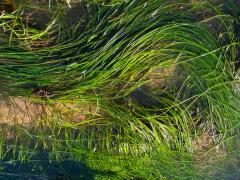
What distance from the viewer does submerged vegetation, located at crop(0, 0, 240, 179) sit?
266 centimetres

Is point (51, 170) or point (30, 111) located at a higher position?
point (30, 111)

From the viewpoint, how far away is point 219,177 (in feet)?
10.1

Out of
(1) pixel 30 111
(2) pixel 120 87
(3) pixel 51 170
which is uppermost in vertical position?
(2) pixel 120 87

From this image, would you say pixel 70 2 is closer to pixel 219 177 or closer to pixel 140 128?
pixel 140 128

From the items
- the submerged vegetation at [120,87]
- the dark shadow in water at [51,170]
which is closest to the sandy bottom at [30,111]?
the submerged vegetation at [120,87]

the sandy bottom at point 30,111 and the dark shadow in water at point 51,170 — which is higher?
the sandy bottom at point 30,111

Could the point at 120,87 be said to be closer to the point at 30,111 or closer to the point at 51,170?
the point at 30,111

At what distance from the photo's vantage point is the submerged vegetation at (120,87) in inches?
105

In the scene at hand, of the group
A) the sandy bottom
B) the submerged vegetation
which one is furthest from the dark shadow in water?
the sandy bottom

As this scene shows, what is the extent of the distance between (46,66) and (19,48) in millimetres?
229

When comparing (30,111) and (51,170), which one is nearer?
(30,111)

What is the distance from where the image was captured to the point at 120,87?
279 cm

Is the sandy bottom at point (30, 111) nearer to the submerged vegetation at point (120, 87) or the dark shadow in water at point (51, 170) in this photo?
the submerged vegetation at point (120, 87)

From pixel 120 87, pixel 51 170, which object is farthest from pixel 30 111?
pixel 120 87
